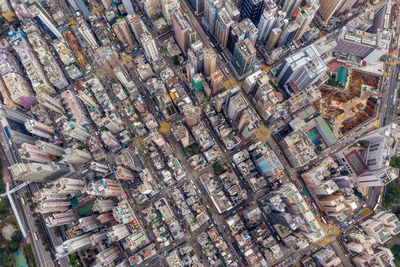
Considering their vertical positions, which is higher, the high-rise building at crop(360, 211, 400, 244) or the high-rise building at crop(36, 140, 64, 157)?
the high-rise building at crop(36, 140, 64, 157)

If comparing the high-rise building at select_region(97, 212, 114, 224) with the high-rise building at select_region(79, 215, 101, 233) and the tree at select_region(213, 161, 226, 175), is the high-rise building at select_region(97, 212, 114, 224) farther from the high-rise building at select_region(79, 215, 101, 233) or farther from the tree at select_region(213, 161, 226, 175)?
the tree at select_region(213, 161, 226, 175)

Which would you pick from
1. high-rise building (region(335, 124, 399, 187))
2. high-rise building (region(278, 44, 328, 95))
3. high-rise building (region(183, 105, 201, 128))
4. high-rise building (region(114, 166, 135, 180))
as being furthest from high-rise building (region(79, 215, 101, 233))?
high-rise building (region(335, 124, 399, 187))

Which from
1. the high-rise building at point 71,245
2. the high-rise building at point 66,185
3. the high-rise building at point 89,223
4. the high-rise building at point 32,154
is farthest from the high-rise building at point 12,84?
the high-rise building at point 71,245

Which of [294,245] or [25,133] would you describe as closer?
[294,245]

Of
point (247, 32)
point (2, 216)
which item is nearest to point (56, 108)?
point (2, 216)

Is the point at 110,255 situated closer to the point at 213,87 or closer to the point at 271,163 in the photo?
the point at 271,163

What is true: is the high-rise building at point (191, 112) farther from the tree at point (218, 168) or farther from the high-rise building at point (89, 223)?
the high-rise building at point (89, 223)

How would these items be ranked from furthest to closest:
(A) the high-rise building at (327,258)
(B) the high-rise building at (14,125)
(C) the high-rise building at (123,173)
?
1. (B) the high-rise building at (14,125)
2. (A) the high-rise building at (327,258)
3. (C) the high-rise building at (123,173)
